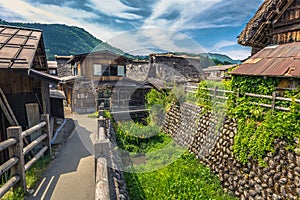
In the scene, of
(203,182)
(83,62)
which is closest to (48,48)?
(83,62)

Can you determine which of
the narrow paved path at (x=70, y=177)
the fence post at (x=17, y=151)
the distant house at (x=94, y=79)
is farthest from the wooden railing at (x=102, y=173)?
the distant house at (x=94, y=79)

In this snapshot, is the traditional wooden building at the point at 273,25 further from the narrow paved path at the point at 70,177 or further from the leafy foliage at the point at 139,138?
the narrow paved path at the point at 70,177

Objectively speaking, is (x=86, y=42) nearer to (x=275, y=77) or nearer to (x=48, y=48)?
(x=48, y=48)

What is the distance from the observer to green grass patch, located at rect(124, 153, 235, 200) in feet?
21.1

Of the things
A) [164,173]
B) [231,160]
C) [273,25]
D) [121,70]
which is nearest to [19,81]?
[164,173]

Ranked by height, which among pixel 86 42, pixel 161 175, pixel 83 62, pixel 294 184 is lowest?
pixel 161 175

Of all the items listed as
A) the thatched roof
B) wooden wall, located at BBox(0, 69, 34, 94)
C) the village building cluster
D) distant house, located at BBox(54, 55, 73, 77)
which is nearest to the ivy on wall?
the village building cluster

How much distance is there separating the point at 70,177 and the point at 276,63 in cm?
757

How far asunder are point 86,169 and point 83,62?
1516 cm

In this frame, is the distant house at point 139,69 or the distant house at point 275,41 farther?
the distant house at point 139,69

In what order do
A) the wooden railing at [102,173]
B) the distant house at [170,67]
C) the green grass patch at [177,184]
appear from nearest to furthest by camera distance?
the wooden railing at [102,173] → the green grass patch at [177,184] → the distant house at [170,67]

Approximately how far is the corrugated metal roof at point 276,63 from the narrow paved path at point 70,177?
21.0 feet

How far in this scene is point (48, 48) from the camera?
5866 centimetres

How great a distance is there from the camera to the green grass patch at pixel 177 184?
21.1 ft
